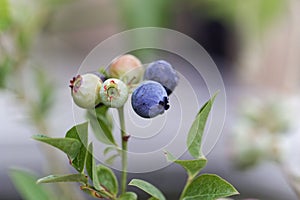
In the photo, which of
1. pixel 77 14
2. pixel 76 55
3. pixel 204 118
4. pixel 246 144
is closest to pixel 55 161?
pixel 246 144

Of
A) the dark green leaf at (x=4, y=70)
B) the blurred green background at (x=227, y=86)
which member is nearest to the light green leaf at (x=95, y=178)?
the blurred green background at (x=227, y=86)

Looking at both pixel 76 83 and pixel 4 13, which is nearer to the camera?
pixel 76 83

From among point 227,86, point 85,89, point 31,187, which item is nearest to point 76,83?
point 85,89

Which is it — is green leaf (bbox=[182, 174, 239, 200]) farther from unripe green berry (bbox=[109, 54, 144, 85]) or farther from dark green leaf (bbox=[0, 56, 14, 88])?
dark green leaf (bbox=[0, 56, 14, 88])

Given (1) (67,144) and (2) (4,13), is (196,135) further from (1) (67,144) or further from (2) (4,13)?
(2) (4,13)

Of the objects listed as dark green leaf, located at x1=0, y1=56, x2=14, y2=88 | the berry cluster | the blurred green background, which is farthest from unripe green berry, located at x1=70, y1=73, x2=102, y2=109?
dark green leaf, located at x1=0, y1=56, x2=14, y2=88

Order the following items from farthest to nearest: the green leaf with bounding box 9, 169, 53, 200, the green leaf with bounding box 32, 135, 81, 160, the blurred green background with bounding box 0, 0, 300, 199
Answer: the blurred green background with bounding box 0, 0, 300, 199 → the green leaf with bounding box 9, 169, 53, 200 → the green leaf with bounding box 32, 135, 81, 160
